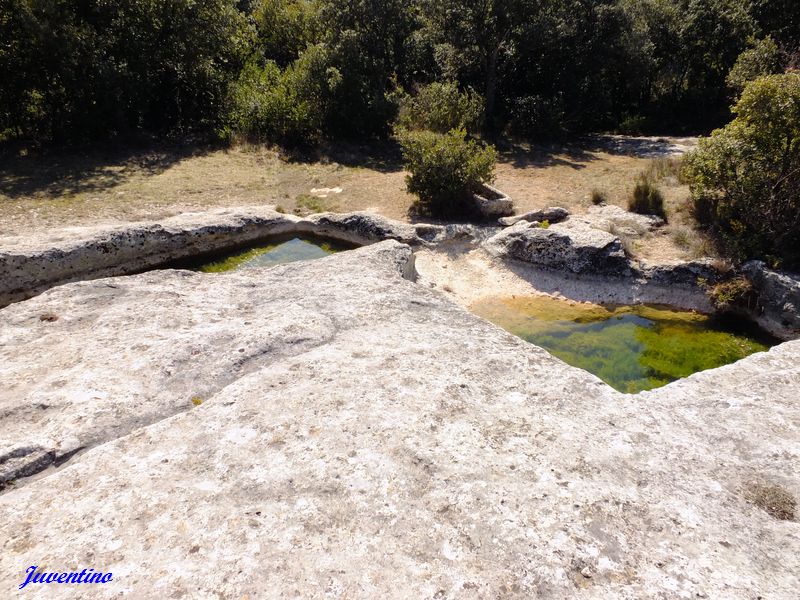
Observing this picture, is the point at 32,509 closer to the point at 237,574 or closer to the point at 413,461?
the point at 237,574

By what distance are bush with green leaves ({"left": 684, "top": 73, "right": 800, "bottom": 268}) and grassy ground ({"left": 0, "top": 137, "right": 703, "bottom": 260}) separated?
125 centimetres

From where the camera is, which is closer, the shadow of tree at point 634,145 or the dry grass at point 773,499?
the dry grass at point 773,499

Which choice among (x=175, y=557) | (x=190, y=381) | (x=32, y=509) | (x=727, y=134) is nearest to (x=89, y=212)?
(x=190, y=381)

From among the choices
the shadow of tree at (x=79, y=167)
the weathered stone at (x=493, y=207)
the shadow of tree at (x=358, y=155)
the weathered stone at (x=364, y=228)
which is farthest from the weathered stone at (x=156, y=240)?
the shadow of tree at (x=358, y=155)

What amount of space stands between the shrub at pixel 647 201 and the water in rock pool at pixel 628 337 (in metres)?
4.28

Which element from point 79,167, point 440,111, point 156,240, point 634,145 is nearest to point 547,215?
point 440,111

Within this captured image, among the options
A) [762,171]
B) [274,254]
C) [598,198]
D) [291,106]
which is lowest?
[274,254]

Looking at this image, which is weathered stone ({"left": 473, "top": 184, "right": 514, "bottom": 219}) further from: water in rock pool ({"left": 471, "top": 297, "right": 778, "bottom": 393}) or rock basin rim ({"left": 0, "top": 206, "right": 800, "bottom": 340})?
water in rock pool ({"left": 471, "top": 297, "right": 778, "bottom": 393})

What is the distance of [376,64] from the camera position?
75.5 feet

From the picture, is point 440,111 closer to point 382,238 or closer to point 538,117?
point 538,117

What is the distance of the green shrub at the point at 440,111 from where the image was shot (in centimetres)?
2023

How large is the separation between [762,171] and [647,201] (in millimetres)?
3310

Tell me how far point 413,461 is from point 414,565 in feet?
3.54

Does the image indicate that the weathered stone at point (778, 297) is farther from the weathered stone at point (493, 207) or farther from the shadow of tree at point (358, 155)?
the shadow of tree at point (358, 155)
